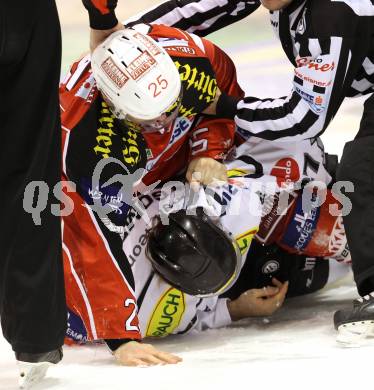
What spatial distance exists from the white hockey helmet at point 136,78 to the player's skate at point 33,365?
546 millimetres

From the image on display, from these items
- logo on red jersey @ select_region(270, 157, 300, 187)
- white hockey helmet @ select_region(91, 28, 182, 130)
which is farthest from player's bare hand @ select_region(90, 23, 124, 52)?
logo on red jersey @ select_region(270, 157, 300, 187)

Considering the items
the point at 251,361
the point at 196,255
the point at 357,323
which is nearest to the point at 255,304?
the point at 196,255

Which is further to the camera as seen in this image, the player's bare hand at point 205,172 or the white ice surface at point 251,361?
the player's bare hand at point 205,172

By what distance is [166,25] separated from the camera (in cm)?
242

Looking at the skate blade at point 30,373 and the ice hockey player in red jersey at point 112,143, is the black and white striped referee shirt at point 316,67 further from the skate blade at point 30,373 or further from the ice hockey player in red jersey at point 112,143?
the skate blade at point 30,373

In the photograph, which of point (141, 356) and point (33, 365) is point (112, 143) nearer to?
point (141, 356)

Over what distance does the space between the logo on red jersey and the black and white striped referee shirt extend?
0.38ft

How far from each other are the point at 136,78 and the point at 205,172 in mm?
307

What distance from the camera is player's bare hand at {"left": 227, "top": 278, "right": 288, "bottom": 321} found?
236 cm

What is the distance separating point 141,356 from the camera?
195cm

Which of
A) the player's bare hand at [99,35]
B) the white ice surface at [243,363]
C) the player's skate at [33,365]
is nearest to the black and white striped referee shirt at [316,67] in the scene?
the player's bare hand at [99,35]

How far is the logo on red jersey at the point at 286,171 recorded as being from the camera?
2365 mm

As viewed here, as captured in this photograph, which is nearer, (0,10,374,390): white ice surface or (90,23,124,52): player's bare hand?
(0,10,374,390): white ice surface

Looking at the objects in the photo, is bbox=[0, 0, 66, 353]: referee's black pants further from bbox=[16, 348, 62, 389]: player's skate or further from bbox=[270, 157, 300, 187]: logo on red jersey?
bbox=[270, 157, 300, 187]: logo on red jersey
